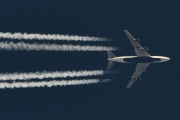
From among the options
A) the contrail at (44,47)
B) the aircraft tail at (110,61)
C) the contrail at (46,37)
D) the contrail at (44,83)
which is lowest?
the contrail at (44,83)

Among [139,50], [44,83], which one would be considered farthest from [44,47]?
[139,50]

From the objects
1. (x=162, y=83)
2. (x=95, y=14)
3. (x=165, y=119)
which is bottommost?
(x=165, y=119)

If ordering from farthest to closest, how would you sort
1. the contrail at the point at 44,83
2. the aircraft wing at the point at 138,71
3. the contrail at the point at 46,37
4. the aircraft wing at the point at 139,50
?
the aircraft wing at the point at 138,71 < the aircraft wing at the point at 139,50 < the contrail at the point at 46,37 < the contrail at the point at 44,83

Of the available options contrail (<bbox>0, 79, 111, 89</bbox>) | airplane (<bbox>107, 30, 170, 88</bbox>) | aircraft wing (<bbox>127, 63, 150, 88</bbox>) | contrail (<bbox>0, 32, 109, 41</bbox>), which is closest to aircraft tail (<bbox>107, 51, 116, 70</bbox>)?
airplane (<bbox>107, 30, 170, 88</bbox>)

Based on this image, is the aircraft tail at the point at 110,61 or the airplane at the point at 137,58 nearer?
the airplane at the point at 137,58

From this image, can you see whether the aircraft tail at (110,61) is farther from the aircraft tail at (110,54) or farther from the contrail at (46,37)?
the contrail at (46,37)

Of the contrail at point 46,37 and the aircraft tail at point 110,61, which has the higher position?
the contrail at point 46,37

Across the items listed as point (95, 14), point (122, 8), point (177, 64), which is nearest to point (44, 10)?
point (95, 14)

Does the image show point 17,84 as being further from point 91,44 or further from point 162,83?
point 162,83

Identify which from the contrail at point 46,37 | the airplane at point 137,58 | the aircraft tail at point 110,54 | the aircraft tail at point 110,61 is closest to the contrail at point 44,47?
the contrail at point 46,37

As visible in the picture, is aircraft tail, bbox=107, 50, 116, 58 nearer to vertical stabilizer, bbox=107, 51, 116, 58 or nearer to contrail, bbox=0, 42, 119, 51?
vertical stabilizer, bbox=107, 51, 116, 58

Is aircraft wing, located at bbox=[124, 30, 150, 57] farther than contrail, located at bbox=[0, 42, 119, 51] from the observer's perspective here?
Yes
